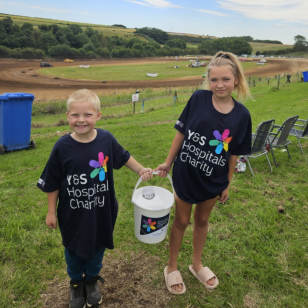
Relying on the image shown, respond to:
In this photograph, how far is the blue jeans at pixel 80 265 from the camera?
196cm

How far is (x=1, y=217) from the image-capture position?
333cm

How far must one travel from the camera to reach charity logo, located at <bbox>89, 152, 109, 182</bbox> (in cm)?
174

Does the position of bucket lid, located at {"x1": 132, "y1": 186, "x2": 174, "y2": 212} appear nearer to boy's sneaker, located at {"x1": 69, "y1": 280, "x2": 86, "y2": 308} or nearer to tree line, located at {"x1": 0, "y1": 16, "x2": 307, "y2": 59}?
boy's sneaker, located at {"x1": 69, "y1": 280, "x2": 86, "y2": 308}

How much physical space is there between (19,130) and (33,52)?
206 feet

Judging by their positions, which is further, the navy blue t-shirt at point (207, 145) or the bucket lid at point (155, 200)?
the bucket lid at point (155, 200)

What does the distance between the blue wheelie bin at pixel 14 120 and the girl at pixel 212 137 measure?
18.1 ft

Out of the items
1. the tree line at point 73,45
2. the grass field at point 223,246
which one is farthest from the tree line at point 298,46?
the grass field at point 223,246

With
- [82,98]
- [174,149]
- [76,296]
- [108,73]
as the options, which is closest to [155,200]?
[174,149]

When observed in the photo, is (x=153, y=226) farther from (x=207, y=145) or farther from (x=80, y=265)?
(x=207, y=145)

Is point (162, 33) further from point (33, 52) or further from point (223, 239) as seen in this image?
point (223, 239)

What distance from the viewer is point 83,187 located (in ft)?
5.73

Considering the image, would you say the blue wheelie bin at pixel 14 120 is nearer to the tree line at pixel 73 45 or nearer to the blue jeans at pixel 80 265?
the blue jeans at pixel 80 265

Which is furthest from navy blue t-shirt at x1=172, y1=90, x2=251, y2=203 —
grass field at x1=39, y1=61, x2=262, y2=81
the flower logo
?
grass field at x1=39, y1=61, x2=262, y2=81

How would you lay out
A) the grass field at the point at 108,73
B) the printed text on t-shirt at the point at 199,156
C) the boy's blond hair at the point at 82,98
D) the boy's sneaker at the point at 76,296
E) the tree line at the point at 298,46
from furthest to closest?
the tree line at the point at 298,46, the grass field at the point at 108,73, the boy's sneaker at the point at 76,296, the printed text on t-shirt at the point at 199,156, the boy's blond hair at the point at 82,98
